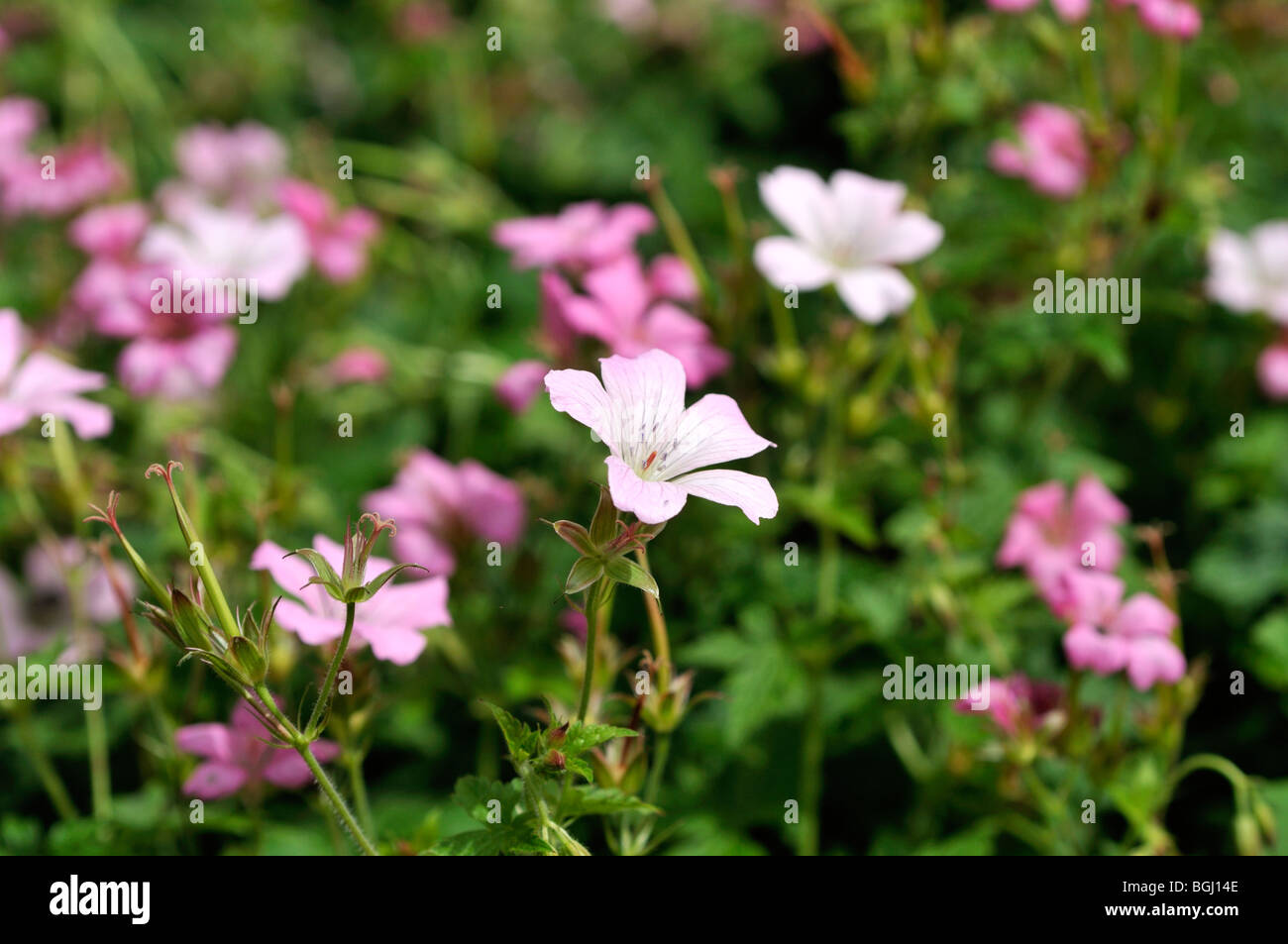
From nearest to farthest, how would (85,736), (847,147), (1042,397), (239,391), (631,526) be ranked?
(631,526), (85,736), (1042,397), (239,391), (847,147)

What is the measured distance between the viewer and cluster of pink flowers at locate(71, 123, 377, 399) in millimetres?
1682

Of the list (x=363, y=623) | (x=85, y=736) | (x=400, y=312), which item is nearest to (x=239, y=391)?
(x=400, y=312)

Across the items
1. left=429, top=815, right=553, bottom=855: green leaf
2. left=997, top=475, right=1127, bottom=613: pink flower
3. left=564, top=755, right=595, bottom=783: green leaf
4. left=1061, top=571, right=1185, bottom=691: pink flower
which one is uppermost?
left=997, top=475, right=1127, bottom=613: pink flower

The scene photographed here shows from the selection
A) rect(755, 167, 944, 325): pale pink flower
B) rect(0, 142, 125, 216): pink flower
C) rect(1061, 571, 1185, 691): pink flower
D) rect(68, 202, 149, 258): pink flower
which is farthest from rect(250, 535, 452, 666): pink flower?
rect(0, 142, 125, 216): pink flower

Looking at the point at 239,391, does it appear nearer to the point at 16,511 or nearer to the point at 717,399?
the point at 16,511

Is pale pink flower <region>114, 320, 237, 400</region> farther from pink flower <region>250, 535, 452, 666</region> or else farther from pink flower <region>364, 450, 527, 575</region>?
pink flower <region>250, 535, 452, 666</region>

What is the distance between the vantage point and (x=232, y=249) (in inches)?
72.2

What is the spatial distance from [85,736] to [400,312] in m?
0.91

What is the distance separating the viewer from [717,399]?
44.8 inches

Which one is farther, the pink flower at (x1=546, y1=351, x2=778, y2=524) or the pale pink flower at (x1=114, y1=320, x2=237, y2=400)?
the pale pink flower at (x1=114, y1=320, x2=237, y2=400)

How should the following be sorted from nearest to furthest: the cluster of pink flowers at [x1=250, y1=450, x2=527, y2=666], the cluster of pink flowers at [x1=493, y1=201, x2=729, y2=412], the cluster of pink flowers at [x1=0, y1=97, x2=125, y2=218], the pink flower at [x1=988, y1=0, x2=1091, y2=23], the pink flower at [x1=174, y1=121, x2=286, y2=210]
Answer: the cluster of pink flowers at [x1=250, y1=450, x2=527, y2=666]
the cluster of pink flowers at [x1=493, y1=201, x2=729, y2=412]
the pink flower at [x1=988, y1=0, x2=1091, y2=23]
the cluster of pink flowers at [x1=0, y1=97, x2=125, y2=218]
the pink flower at [x1=174, y1=121, x2=286, y2=210]

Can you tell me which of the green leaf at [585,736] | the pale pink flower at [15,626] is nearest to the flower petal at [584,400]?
the green leaf at [585,736]

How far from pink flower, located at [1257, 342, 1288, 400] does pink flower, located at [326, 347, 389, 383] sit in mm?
1371

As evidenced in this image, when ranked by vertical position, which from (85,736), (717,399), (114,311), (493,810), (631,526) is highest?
(114,311)
